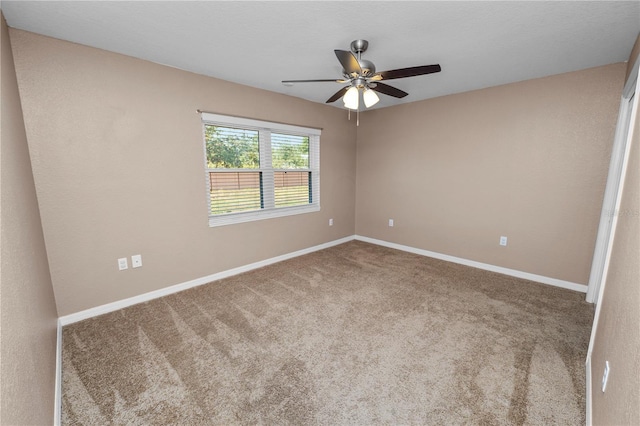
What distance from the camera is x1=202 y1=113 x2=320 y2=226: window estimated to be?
3193mm

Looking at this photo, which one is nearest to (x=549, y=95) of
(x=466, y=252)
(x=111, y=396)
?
(x=466, y=252)

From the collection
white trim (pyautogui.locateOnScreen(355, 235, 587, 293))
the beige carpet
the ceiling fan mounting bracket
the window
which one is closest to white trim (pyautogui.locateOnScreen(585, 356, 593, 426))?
the beige carpet

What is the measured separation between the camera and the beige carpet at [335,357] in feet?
4.96

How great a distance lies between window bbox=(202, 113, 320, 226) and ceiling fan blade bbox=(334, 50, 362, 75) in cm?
176

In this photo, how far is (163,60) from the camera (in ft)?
8.38

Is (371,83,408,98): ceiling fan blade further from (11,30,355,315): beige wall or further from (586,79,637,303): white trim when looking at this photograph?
(586,79,637,303): white trim

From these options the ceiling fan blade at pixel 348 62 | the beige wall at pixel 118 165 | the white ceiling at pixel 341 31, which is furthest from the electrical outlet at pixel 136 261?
the ceiling fan blade at pixel 348 62

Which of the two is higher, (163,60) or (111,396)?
(163,60)

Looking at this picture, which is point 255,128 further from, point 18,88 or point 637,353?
point 637,353

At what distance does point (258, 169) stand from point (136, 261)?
1.72 m

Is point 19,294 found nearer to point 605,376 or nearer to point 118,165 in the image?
point 118,165

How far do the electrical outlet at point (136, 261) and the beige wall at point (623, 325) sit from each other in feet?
11.0

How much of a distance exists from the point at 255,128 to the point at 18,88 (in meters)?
2.04

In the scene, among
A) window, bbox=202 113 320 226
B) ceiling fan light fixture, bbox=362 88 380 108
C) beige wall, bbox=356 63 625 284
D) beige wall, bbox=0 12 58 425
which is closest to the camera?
beige wall, bbox=0 12 58 425
